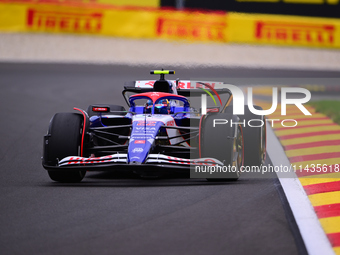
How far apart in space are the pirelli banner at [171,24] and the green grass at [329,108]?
980cm

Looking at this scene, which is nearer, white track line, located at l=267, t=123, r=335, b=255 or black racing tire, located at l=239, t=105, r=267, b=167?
white track line, located at l=267, t=123, r=335, b=255

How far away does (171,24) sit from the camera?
2622 centimetres

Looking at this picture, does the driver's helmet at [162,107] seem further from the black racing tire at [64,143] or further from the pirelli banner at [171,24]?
the pirelli banner at [171,24]

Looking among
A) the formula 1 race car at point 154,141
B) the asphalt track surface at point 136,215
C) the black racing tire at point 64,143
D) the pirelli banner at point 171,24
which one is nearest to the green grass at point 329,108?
the formula 1 race car at point 154,141

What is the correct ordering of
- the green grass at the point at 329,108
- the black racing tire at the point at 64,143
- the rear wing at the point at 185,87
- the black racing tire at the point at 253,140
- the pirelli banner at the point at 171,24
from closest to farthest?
the black racing tire at the point at 64,143
the black racing tire at the point at 253,140
the rear wing at the point at 185,87
the green grass at the point at 329,108
the pirelli banner at the point at 171,24

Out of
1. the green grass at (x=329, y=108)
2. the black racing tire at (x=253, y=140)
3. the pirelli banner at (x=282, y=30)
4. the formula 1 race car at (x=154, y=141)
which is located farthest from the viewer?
the pirelli banner at (x=282, y=30)

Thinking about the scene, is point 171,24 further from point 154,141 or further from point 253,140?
point 154,141

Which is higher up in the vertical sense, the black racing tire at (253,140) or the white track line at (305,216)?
the black racing tire at (253,140)

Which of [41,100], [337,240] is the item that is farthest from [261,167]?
[41,100]

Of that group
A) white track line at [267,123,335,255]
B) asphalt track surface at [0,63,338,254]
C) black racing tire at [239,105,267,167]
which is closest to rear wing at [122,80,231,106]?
black racing tire at [239,105,267,167]

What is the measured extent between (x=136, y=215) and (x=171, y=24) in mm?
20330

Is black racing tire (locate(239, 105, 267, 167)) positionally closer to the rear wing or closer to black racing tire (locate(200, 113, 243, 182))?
the rear wing

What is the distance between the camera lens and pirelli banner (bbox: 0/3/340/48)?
26.0m

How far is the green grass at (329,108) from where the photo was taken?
14.2 metres
